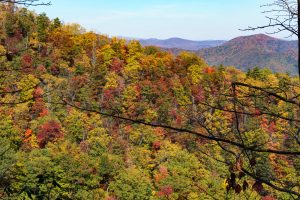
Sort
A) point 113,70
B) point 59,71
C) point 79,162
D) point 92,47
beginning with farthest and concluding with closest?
point 92,47, point 113,70, point 59,71, point 79,162

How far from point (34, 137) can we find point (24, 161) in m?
7.51

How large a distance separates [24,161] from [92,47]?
3083cm

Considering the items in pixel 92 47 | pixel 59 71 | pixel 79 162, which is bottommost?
pixel 79 162

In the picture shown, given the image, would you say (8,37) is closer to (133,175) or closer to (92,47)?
(92,47)

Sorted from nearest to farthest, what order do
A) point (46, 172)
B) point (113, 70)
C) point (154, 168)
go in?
point (46, 172)
point (154, 168)
point (113, 70)

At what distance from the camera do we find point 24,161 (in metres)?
24.0

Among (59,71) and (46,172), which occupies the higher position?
(59,71)

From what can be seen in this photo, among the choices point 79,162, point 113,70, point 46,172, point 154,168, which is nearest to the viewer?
point 46,172

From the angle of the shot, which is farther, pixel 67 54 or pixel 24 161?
pixel 67 54

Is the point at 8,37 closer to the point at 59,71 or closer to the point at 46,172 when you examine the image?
the point at 59,71

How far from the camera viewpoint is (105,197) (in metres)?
23.6

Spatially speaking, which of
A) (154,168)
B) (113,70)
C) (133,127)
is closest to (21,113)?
(133,127)

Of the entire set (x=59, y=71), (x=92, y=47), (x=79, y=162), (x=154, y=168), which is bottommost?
(x=154, y=168)

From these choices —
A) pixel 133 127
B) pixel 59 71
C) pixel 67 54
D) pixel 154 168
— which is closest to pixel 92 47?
pixel 67 54
